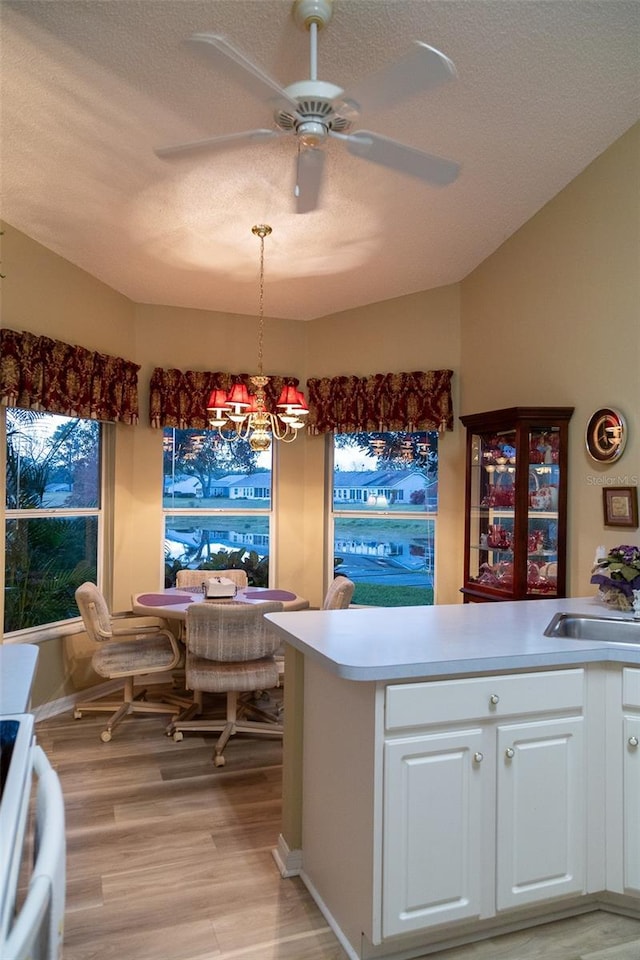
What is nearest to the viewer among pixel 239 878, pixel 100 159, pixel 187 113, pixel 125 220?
pixel 239 878

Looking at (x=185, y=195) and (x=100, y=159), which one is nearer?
(x=100, y=159)

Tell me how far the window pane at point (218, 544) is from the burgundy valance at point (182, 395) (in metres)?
0.77

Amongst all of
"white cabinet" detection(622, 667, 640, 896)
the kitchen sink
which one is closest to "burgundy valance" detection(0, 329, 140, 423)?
the kitchen sink

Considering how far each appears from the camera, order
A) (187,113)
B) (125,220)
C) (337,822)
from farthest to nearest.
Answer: (125,220) → (187,113) → (337,822)

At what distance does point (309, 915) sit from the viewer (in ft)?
7.12

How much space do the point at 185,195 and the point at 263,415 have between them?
4.23 ft

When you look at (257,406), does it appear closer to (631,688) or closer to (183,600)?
(183,600)

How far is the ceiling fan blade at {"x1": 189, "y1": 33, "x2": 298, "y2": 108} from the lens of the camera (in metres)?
1.71

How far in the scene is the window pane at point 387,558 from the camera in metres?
5.03

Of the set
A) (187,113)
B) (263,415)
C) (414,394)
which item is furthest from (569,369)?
(187,113)

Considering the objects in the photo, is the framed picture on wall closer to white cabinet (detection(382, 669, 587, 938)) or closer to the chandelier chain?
white cabinet (detection(382, 669, 587, 938))

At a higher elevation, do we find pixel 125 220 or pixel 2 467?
pixel 125 220

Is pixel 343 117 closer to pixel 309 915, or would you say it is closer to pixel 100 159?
pixel 100 159

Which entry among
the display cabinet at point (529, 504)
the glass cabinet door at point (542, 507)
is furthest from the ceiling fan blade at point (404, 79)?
the glass cabinet door at point (542, 507)
